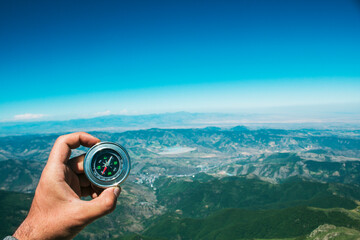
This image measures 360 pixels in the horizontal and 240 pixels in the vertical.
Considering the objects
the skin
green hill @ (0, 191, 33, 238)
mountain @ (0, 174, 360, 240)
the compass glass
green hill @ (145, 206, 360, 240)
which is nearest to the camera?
the skin

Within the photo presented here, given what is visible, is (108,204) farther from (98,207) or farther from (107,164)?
(107,164)

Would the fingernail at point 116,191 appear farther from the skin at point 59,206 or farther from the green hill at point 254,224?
the green hill at point 254,224

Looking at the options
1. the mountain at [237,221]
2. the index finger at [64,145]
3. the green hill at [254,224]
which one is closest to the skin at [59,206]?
the index finger at [64,145]

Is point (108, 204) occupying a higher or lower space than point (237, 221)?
higher

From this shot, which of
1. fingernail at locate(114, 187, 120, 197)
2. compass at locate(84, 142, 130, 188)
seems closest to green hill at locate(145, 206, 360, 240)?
compass at locate(84, 142, 130, 188)

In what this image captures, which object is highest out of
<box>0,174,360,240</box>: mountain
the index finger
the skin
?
the index finger

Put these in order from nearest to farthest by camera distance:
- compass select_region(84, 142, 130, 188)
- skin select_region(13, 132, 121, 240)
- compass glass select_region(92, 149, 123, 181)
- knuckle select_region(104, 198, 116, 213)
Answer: skin select_region(13, 132, 121, 240) → knuckle select_region(104, 198, 116, 213) → compass select_region(84, 142, 130, 188) → compass glass select_region(92, 149, 123, 181)

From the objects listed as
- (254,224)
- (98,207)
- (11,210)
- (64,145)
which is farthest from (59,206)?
(11,210)

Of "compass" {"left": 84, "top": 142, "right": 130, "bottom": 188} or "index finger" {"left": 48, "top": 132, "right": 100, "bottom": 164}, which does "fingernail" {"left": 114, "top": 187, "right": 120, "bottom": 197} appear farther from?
"index finger" {"left": 48, "top": 132, "right": 100, "bottom": 164}
